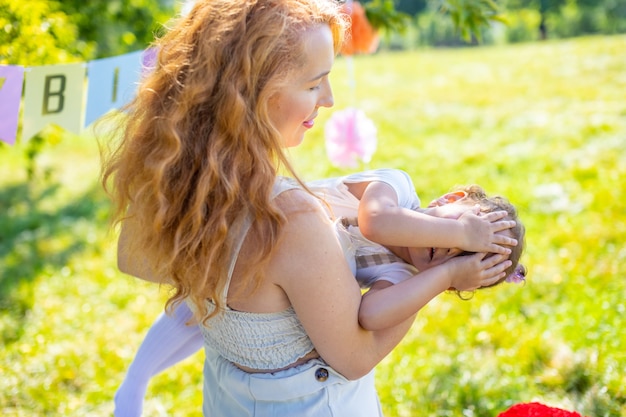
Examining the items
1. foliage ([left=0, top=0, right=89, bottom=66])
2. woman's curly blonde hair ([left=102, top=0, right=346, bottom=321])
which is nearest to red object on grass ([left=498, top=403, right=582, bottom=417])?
woman's curly blonde hair ([left=102, top=0, right=346, bottom=321])

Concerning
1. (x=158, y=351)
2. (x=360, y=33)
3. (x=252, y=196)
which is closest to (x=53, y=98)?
(x=158, y=351)

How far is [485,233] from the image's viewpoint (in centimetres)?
144

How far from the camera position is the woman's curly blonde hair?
132cm

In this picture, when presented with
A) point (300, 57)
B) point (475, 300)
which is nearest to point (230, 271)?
point (300, 57)

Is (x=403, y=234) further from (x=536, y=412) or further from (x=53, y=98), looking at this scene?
(x=53, y=98)

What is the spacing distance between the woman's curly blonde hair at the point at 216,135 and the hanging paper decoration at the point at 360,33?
4.91 ft

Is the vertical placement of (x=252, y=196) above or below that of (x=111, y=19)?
above

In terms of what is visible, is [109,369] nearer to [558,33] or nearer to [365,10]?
[365,10]

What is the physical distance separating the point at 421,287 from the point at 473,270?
0.40 ft

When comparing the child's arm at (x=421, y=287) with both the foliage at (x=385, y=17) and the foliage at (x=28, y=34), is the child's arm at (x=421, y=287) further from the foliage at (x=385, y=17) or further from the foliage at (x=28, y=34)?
the foliage at (x=385, y=17)

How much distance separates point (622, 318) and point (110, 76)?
2.16m

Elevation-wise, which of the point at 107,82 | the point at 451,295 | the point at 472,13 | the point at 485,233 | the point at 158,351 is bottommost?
the point at 451,295

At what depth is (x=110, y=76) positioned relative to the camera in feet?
7.73

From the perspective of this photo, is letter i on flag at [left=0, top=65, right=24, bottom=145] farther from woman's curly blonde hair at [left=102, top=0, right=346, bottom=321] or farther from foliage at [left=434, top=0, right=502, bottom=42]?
foliage at [left=434, top=0, right=502, bottom=42]
